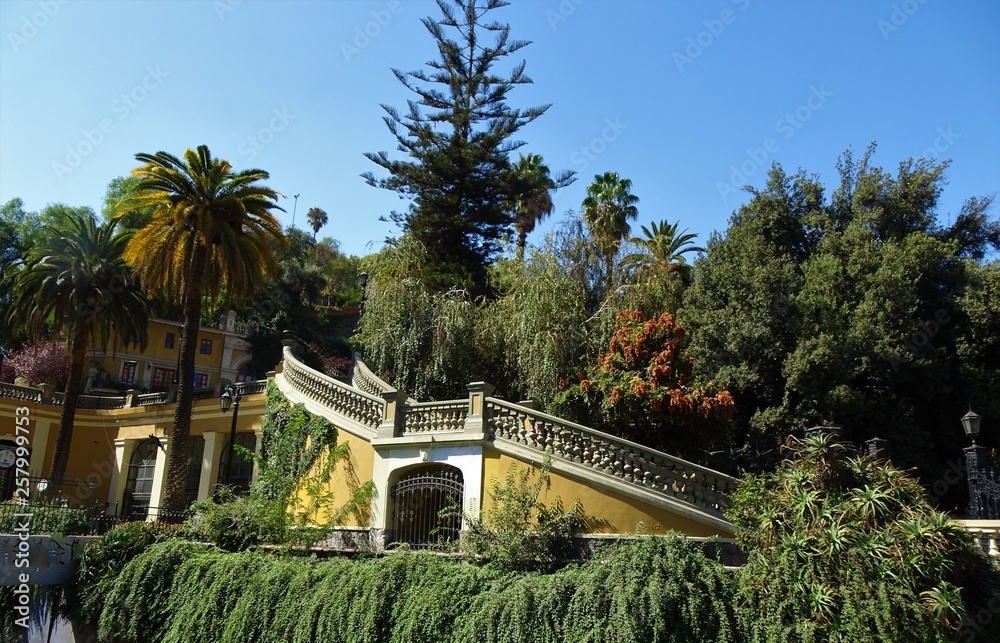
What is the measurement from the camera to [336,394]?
1750 centimetres

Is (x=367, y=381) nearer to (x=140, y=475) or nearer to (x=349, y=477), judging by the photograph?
(x=349, y=477)

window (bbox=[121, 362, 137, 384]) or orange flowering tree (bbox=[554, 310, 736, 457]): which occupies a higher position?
window (bbox=[121, 362, 137, 384])

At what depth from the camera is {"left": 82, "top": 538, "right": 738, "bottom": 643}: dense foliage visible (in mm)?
10266

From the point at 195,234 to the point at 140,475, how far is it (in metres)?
9.05

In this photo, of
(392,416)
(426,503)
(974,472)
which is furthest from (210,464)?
(974,472)

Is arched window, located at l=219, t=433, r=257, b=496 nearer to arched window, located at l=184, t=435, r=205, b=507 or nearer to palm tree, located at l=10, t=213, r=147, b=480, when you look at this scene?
arched window, located at l=184, t=435, r=205, b=507

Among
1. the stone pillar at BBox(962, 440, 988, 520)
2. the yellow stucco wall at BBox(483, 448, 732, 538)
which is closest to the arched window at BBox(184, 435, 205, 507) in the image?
the yellow stucco wall at BBox(483, 448, 732, 538)

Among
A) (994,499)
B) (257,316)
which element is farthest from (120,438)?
(994,499)

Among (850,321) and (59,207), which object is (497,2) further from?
(59,207)

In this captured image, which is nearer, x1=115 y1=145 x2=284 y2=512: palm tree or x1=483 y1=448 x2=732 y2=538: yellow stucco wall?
x1=483 y1=448 x2=732 y2=538: yellow stucco wall

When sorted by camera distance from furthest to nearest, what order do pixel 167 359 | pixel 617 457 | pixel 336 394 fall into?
pixel 167 359, pixel 336 394, pixel 617 457

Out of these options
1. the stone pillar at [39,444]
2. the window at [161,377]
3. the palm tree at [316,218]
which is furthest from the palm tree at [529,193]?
the palm tree at [316,218]

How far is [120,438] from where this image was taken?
81.4 ft

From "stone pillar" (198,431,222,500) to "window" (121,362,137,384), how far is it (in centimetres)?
2070
